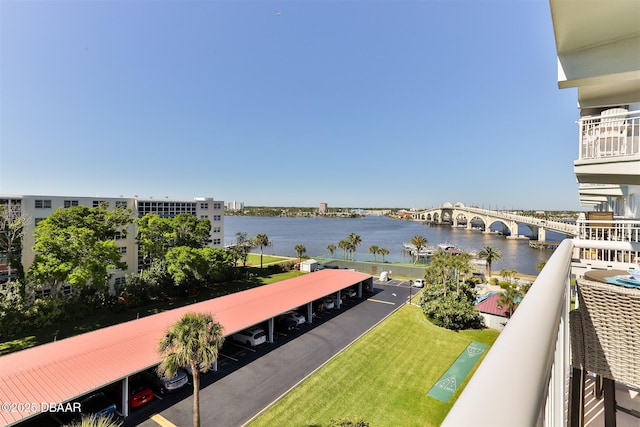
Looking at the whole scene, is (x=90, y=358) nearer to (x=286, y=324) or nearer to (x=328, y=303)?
(x=286, y=324)

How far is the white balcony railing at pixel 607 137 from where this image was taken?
6.07 meters

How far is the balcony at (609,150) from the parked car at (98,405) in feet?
53.0

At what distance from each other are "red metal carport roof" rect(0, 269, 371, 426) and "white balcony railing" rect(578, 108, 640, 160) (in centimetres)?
1482

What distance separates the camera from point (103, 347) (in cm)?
1343

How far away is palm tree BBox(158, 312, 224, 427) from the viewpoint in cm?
1002

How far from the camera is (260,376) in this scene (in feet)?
47.8

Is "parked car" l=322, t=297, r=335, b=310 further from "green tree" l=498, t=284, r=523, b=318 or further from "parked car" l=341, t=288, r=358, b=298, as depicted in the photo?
"green tree" l=498, t=284, r=523, b=318

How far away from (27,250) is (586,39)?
30.5 meters

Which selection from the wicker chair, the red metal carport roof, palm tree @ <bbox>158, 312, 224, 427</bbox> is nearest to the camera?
the wicker chair

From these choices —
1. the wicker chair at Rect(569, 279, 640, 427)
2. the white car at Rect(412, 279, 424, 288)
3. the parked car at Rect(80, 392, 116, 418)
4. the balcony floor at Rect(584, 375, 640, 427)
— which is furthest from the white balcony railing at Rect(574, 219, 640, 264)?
the white car at Rect(412, 279, 424, 288)

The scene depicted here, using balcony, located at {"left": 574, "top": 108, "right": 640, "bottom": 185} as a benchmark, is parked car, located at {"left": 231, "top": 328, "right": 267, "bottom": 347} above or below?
below

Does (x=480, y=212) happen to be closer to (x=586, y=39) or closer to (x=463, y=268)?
(x=463, y=268)

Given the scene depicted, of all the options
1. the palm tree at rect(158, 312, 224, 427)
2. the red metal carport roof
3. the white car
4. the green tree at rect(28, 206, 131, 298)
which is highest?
the green tree at rect(28, 206, 131, 298)

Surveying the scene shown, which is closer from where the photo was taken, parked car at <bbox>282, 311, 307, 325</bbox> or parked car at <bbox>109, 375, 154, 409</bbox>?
parked car at <bbox>109, 375, 154, 409</bbox>
